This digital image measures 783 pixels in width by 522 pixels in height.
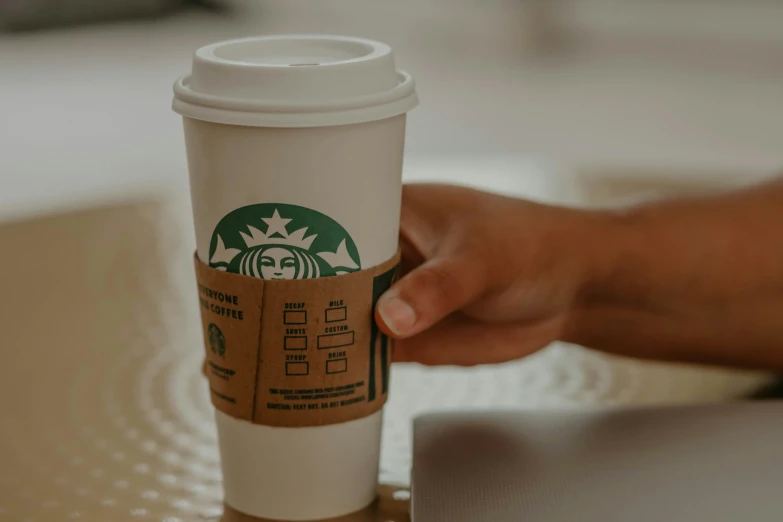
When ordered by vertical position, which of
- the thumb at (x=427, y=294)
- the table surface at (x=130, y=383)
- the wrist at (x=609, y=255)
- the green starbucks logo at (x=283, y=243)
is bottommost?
→ the table surface at (x=130, y=383)

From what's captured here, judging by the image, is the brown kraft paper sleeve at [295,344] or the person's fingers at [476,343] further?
the person's fingers at [476,343]

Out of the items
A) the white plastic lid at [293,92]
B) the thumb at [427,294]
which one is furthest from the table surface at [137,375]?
the white plastic lid at [293,92]

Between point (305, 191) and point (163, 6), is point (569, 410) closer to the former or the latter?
point (305, 191)

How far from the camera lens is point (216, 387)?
68cm

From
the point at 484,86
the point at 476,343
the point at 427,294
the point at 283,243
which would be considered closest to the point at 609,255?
the point at 476,343

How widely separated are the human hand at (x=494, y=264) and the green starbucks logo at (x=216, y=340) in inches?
6.5

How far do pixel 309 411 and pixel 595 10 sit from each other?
510cm

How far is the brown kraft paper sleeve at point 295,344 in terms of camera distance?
62 centimetres

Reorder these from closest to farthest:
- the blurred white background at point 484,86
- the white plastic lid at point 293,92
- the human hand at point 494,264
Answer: the white plastic lid at point 293,92
the human hand at point 494,264
the blurred white background at point 484,86

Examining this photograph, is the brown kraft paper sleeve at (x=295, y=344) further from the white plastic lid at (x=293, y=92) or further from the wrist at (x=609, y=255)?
the wrist at (x=609, y=255)

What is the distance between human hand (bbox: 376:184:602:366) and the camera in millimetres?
784

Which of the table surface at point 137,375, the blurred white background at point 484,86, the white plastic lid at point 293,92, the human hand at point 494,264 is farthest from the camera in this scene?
the blurred white background at point 484,86

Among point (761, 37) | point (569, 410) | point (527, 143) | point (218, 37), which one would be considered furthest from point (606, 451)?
point (761, 37)

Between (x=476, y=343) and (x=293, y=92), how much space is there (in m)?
0.39
